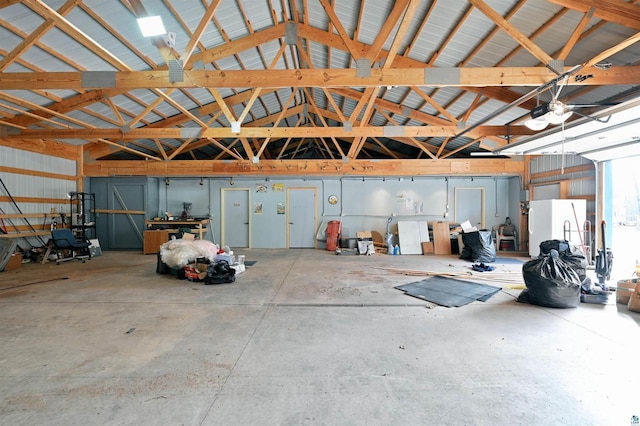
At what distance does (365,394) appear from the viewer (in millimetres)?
2178

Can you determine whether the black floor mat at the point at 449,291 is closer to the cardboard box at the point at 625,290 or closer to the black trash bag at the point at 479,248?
the cardboard box at the point at 625,290

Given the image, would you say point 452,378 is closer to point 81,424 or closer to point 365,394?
point 365,394

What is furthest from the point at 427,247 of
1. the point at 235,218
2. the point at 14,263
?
the point at 14,263

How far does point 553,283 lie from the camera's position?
4.07 metres

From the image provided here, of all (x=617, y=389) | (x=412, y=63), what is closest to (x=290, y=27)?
(x=412, y=63)

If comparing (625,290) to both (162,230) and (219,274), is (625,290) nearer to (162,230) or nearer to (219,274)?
(219,274)

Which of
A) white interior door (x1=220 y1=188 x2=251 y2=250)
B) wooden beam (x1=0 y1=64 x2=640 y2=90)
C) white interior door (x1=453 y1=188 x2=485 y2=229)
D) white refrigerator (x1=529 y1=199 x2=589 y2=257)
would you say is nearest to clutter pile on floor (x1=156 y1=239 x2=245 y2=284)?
wooden beam (x1=0 y1=64 x2=640 y2=90)

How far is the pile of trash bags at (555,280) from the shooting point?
4.06 metres

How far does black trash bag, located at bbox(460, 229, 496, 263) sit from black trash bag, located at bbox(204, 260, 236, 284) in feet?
21.2

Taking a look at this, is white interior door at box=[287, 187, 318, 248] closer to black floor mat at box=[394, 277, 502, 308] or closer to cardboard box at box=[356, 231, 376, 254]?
cardboard box at box=[356, 231, 376, 254]

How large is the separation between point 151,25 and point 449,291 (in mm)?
5482

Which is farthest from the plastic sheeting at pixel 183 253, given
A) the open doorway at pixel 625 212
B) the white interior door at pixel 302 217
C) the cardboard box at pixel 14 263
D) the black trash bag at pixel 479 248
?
the open doorway at pixel 625 212

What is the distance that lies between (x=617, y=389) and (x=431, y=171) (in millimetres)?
8139

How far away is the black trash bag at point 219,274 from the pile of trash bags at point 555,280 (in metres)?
4.88
